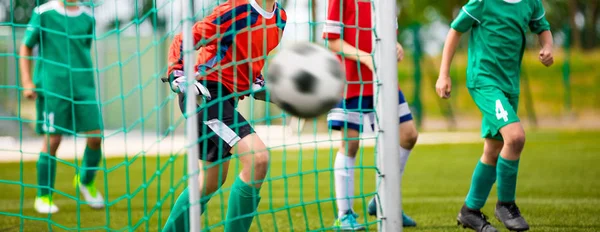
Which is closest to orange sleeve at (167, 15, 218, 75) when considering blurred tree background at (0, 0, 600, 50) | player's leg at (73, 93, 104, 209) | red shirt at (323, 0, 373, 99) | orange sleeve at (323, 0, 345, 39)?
orange sleeve at (323, 0, 345, 39)

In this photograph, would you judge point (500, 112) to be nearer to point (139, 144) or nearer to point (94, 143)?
point (94, 143)

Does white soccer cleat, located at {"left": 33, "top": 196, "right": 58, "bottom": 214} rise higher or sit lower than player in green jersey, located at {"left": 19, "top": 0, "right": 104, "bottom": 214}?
lower

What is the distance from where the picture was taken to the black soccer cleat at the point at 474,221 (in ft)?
12.3

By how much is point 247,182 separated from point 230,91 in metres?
0.44

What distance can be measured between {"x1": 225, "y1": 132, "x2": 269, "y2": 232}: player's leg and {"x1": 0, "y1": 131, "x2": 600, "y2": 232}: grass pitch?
0.08 m

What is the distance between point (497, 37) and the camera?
12.5ft

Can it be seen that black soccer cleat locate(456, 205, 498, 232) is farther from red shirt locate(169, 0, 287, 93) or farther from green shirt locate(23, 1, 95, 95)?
green shirt locate(23, 1, 95, 95)

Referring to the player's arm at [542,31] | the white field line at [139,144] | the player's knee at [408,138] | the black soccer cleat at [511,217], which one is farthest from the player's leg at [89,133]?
the white field line at [139,144]

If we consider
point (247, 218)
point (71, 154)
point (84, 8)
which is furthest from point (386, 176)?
point (71, 154)

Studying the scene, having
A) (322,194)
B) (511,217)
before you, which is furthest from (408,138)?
(322,194)

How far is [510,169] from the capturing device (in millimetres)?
3732

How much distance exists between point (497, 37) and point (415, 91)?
12.2 metres

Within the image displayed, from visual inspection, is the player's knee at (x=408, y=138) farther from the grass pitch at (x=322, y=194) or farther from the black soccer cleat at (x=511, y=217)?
the black soccer cleat at (x=511, y=217)

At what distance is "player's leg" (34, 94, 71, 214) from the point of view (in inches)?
198
